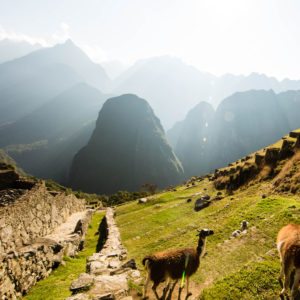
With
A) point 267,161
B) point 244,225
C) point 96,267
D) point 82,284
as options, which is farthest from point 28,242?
point 267,161

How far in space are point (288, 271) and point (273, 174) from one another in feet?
80.4

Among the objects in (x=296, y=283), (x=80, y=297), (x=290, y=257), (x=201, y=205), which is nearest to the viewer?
(x=296, y=283)

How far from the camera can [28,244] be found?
21.1 metres

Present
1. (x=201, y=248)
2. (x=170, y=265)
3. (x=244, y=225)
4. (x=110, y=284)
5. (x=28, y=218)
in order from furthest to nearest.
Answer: (x=28, y=218) → (x=244, y=225) → (x=110, y=284) → (x=201, y=248) → (x=170, y=265)

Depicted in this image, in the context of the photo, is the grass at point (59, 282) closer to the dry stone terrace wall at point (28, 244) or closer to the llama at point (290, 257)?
the dry stone terrace wall at point (28, 244)

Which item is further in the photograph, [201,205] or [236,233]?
[201,205]

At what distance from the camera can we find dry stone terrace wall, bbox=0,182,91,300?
14235 mm

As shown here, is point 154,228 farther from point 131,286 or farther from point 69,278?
point 131,286

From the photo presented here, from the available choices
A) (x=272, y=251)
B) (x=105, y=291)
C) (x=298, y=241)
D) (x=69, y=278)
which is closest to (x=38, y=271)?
(x=69, y=278)

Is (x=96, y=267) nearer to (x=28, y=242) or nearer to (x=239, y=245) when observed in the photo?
(x=239, y=245)

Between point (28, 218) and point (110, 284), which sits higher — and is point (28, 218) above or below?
above

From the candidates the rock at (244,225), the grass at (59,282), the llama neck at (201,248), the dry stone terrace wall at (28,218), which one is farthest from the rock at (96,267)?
the rock at (244,225)

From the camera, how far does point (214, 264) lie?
15.4 metres

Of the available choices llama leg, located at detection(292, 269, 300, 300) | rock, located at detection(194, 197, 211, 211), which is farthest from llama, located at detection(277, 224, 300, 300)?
rock, located at detection(194, 197, 211, 211)
